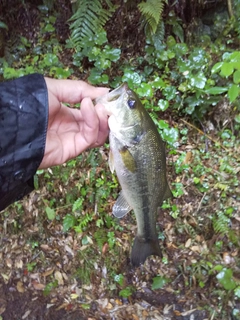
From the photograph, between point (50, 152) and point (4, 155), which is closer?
point (4, 155)

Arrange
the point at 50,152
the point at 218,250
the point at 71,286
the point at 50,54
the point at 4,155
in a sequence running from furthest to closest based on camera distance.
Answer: the point at 50,54
the point at 71,286
the point at 218,250
the point at 50,152
the point at 4,155

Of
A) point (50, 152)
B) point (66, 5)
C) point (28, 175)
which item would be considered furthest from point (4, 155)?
point (66, 5)

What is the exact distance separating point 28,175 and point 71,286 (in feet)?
8.67

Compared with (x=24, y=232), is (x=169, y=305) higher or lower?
→ lower

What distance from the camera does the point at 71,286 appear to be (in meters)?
4.46

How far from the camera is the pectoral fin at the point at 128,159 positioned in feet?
7.73

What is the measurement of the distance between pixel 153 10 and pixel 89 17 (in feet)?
3.15

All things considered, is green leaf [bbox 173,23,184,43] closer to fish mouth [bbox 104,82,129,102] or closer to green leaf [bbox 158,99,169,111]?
green leaf [bbox 158,99,169,111]

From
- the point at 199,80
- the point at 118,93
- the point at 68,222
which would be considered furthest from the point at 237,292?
the point at 118,93

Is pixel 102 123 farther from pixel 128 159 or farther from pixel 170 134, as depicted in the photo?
pixel 170 134

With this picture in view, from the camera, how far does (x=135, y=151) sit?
7.75ft

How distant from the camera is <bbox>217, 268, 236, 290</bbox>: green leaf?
11.9 ft

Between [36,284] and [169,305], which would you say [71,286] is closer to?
[36,284]

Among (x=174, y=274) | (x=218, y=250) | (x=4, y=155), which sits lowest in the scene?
(x=174, y=274)
